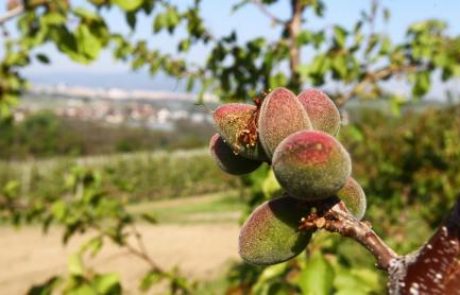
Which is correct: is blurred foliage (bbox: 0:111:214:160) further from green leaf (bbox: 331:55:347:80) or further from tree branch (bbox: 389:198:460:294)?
tree branch (bbox: 389:198:460:294)

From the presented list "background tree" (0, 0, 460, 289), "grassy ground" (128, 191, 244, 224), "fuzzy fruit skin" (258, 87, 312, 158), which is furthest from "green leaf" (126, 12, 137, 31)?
"grassy ground" (128, 191, 244, 224)

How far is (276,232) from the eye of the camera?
2.70 ft

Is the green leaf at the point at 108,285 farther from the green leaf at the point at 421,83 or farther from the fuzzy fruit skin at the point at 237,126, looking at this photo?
the green leaf at the point at 421,83

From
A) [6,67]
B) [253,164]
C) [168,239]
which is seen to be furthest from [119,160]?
[253,164]

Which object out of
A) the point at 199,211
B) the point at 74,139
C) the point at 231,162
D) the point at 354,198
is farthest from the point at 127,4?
the point at 74,139

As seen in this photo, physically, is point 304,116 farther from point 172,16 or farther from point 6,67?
point 6,67

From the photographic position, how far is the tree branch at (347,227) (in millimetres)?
628

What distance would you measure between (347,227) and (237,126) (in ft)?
0.81

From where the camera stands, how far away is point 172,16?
13.0ft

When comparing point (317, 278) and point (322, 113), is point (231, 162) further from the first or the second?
point (317, 278)

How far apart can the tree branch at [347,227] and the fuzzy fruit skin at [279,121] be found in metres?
0.11

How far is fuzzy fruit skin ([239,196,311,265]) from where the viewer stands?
2.69ft

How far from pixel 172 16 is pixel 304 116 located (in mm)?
3241

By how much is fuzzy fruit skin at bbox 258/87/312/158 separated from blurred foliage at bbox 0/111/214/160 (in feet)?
109
